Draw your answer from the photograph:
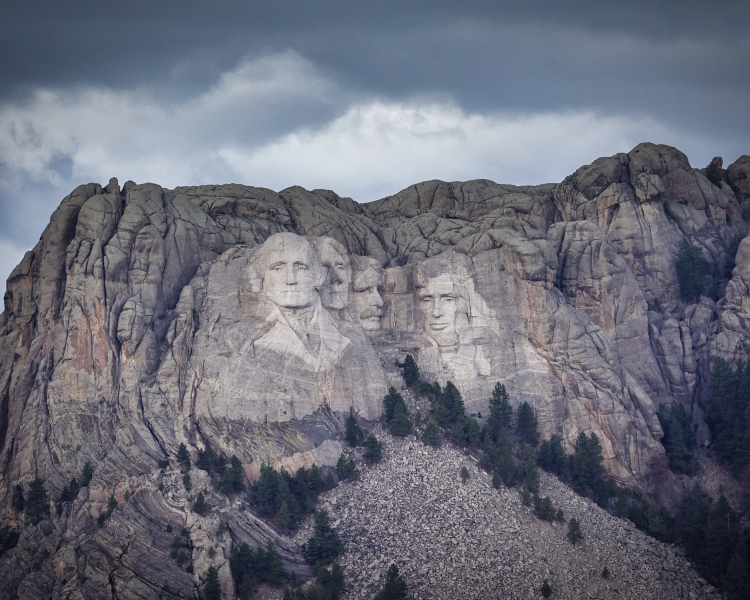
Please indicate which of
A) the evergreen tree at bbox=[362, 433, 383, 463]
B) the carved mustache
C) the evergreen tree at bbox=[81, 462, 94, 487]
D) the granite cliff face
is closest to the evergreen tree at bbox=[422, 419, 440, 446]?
the evergreen tree at bbox=[362, 433, 383, 463]

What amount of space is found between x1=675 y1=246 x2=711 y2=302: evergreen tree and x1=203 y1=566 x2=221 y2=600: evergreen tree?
64558 millimetres

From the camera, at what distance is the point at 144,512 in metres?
84.3

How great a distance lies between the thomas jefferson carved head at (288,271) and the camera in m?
97.8

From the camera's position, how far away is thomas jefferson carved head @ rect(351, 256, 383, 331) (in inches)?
4200

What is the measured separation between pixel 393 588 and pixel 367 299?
1436 inches

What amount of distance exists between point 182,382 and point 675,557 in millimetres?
47639

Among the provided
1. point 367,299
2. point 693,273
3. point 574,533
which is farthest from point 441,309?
point 693,273

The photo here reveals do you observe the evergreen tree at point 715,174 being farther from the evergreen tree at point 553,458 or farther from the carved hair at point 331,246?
the carved hair at point 331,246

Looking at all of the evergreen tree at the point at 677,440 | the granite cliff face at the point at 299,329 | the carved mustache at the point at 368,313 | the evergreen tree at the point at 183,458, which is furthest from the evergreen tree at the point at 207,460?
the evergreen tree at the point at 677,440

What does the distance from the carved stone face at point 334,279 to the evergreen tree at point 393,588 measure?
31804mm

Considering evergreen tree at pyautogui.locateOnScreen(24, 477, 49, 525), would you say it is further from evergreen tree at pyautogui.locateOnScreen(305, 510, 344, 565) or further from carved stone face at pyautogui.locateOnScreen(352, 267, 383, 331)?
carved stone face at pyautogui.locateOnScreen(352, 267, 383, 331)

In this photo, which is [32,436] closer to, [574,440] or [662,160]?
[574,440]

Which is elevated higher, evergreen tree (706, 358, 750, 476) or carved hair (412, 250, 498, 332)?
carved hair (412, 250, 498, 332)

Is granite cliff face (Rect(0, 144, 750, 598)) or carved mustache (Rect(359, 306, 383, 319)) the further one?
carved mustache (Rect(359, 306, 383, 319))
